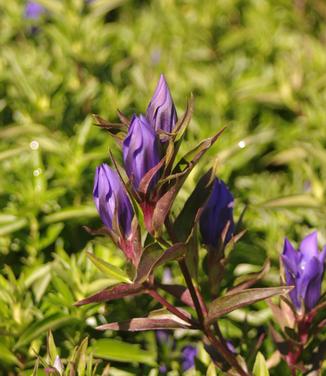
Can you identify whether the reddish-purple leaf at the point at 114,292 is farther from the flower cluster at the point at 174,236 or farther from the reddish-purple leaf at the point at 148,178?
the reddish-purple leaf at the point at 148,178

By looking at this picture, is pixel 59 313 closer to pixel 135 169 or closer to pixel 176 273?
pixel 176 273

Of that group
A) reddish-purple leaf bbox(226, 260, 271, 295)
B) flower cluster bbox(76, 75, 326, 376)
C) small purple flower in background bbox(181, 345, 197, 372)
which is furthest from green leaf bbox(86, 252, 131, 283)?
small purple flower in background bbox(181, 345, 197, 372)

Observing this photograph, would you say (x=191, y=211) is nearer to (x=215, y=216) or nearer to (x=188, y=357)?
(x=215, y=216)

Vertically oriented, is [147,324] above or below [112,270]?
below

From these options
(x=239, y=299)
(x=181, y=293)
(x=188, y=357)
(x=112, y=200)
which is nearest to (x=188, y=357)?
(x=188, y=357)

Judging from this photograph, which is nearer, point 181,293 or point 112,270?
point 112,270

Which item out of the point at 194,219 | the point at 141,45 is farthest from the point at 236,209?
the point at 141,45
